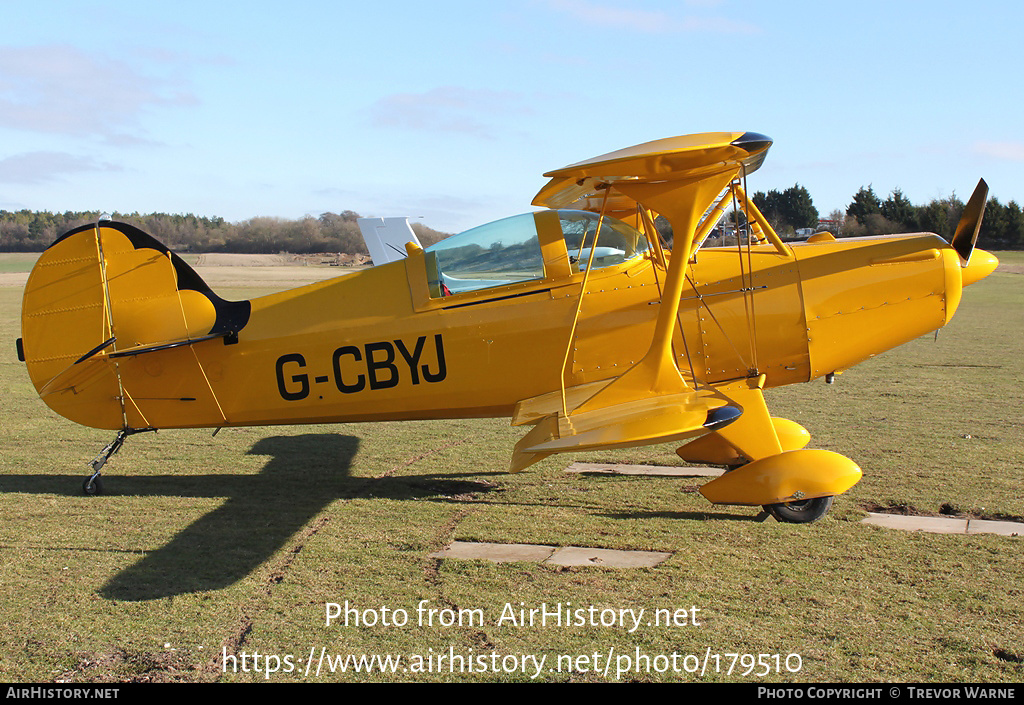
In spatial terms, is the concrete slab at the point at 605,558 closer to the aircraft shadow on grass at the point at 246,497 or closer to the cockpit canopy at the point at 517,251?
the aircraft shadow on grass at the point at 246,497

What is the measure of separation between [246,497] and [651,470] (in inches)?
141

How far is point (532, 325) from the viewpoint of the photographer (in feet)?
19.9

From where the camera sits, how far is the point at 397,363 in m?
6.22

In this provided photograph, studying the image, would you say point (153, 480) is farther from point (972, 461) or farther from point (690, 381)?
point (972, 461)

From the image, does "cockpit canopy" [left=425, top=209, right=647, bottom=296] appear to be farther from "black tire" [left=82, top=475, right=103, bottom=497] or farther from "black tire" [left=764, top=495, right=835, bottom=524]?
"black tire" [left=82, top=475, right=103, bottom=497]

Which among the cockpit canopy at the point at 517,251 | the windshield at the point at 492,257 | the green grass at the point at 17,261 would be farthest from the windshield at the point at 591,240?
the green grass at the point at 17,261

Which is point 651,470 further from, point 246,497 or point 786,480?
point 246,497

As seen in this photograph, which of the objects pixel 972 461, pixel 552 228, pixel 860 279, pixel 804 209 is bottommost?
pixel 972 461

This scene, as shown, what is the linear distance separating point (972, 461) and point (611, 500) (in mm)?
3476

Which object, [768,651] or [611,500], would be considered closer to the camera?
[768,651]

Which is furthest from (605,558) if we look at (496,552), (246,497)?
(246,497)
